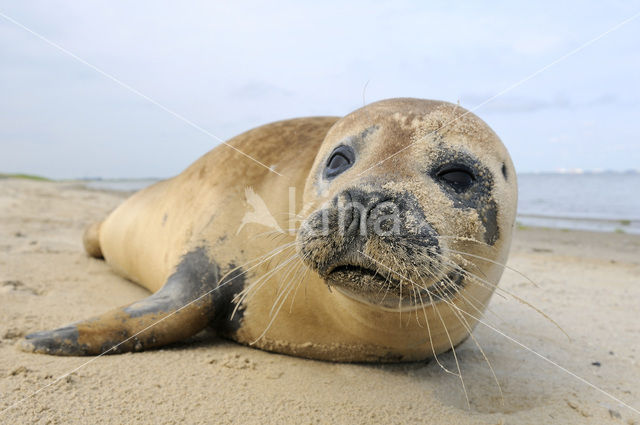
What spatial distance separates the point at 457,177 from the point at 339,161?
52 cm

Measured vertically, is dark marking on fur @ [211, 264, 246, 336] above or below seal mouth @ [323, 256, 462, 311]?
below

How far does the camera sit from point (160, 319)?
92.6 inches

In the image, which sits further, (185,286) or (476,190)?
(185,286)

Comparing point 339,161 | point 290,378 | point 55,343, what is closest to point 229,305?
point 290,378

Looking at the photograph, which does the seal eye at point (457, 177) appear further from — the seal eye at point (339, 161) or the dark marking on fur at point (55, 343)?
the dark marking on fur at point (55, 343)

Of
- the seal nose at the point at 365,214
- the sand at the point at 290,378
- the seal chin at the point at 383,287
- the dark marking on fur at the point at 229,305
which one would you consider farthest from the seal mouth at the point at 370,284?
the dark marking on fur at the point at 229,305

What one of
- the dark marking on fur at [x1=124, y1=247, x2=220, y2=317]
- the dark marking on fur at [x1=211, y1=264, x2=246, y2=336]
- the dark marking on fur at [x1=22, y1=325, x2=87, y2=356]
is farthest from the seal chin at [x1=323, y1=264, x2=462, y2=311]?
the dark marking on fur at [x1=22, y1=325, x2=87, y2=356]

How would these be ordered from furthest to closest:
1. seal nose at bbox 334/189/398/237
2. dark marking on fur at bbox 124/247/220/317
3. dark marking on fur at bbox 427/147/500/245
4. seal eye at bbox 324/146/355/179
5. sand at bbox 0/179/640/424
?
dark marking on fur at bbox 124/247/220/317
seal eye at bbox 324/146/355/179
dark marking on fur at bbox 427/147/500/245
sand at bbox 0/179/640/424
seal nose at bbox 334/189/398/237

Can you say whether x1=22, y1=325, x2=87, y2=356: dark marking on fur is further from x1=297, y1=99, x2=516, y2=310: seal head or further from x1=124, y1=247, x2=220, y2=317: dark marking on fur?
x1=297, y1=99, x2=516, y2=310: seal head

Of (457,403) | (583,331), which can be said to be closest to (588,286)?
(583,331)

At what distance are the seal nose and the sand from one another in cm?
70

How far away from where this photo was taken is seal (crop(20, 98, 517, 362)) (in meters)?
1.67

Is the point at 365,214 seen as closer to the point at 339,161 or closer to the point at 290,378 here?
the point at 339,161

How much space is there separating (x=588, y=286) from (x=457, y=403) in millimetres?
3436
